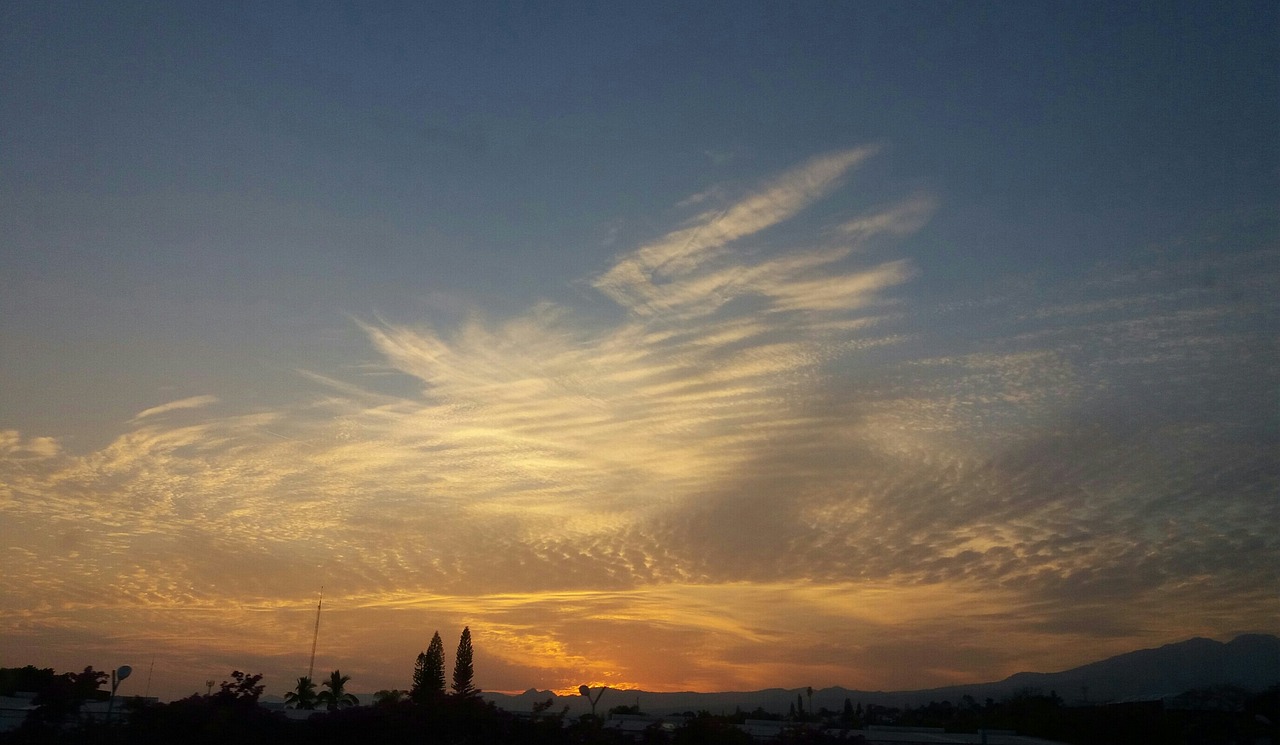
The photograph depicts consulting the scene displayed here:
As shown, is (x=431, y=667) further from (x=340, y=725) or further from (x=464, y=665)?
(x=340, y=725)

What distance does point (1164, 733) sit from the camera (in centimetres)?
4081

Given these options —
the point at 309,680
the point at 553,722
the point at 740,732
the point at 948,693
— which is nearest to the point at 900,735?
the point at 740,732

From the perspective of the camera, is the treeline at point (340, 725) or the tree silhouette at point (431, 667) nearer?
the treeline at point (340, 725)

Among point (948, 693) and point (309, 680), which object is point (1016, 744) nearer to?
point (309, 680)

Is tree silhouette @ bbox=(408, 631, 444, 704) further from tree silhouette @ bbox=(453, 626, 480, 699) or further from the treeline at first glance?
the treeline

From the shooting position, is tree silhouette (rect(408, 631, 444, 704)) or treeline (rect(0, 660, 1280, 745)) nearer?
treeline (rect(0, 660, 1280, 745))

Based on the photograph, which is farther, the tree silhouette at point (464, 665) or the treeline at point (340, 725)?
the tree silhouette at point (464, 665)

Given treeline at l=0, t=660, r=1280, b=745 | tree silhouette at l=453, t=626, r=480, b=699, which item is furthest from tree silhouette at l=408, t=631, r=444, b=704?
treeline at l=0, t=660, r=1280, b=745

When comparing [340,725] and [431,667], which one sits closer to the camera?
[340,725]

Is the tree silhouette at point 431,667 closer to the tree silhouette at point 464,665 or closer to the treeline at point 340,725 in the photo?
the tree silhouette at point 464,665

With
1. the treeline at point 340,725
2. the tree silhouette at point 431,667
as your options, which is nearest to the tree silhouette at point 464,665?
the tree silhouette at point 431,667

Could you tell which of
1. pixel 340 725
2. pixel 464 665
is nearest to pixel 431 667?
pixel 464 665

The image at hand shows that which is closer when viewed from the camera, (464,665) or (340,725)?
(340,725)

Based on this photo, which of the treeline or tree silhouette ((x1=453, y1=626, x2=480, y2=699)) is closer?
the treeline
